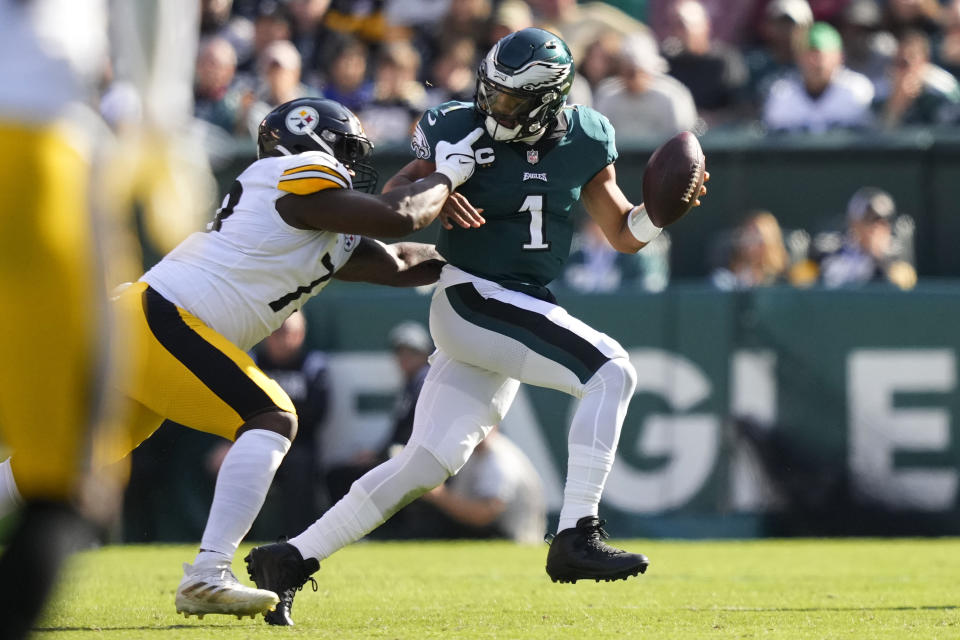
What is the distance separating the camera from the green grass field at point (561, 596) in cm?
421

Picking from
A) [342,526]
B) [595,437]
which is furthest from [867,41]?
[342,526]

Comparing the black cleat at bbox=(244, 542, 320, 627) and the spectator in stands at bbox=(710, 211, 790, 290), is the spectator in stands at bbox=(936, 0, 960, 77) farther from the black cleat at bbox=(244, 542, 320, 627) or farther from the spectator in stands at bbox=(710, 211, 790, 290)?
the black cleat at bbox=(244, 542, 320, 627)

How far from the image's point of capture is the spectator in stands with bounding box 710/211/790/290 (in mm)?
8742

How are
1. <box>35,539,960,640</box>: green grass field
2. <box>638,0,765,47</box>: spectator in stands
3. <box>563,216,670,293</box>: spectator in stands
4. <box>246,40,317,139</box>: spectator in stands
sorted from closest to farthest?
1. <box>35,539,960,640</box>: green grass field
2. <box>563,216,670,293</box>: spectator in stands
3. <box>246,40,317,139</box>: spectator in stands
4. <box>638,0,765,47</box>: spectator in stands

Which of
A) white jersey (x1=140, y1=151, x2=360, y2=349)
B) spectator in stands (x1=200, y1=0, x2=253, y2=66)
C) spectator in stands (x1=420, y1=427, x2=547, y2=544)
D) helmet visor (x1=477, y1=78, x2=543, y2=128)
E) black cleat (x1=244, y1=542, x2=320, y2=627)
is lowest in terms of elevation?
spectator in stands (x1=420, y1=427, x2=547, y2=544)

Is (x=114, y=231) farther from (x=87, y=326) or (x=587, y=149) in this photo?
(x=587, y=149)

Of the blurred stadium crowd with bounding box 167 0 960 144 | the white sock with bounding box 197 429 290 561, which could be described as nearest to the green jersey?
the white sock with bounding box 197 429 290 561

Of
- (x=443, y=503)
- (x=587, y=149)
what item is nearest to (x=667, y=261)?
(x=443, y=503)

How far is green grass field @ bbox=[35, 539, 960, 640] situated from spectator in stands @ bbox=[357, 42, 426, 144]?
304 centimetres

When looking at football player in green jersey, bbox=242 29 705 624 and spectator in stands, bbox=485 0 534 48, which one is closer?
football player in green jersey, bbox=242 29 705 624

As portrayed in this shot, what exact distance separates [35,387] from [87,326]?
14 cm

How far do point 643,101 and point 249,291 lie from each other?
5397 millimetres

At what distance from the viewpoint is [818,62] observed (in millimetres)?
9344

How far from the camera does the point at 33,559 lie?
2.62 m
